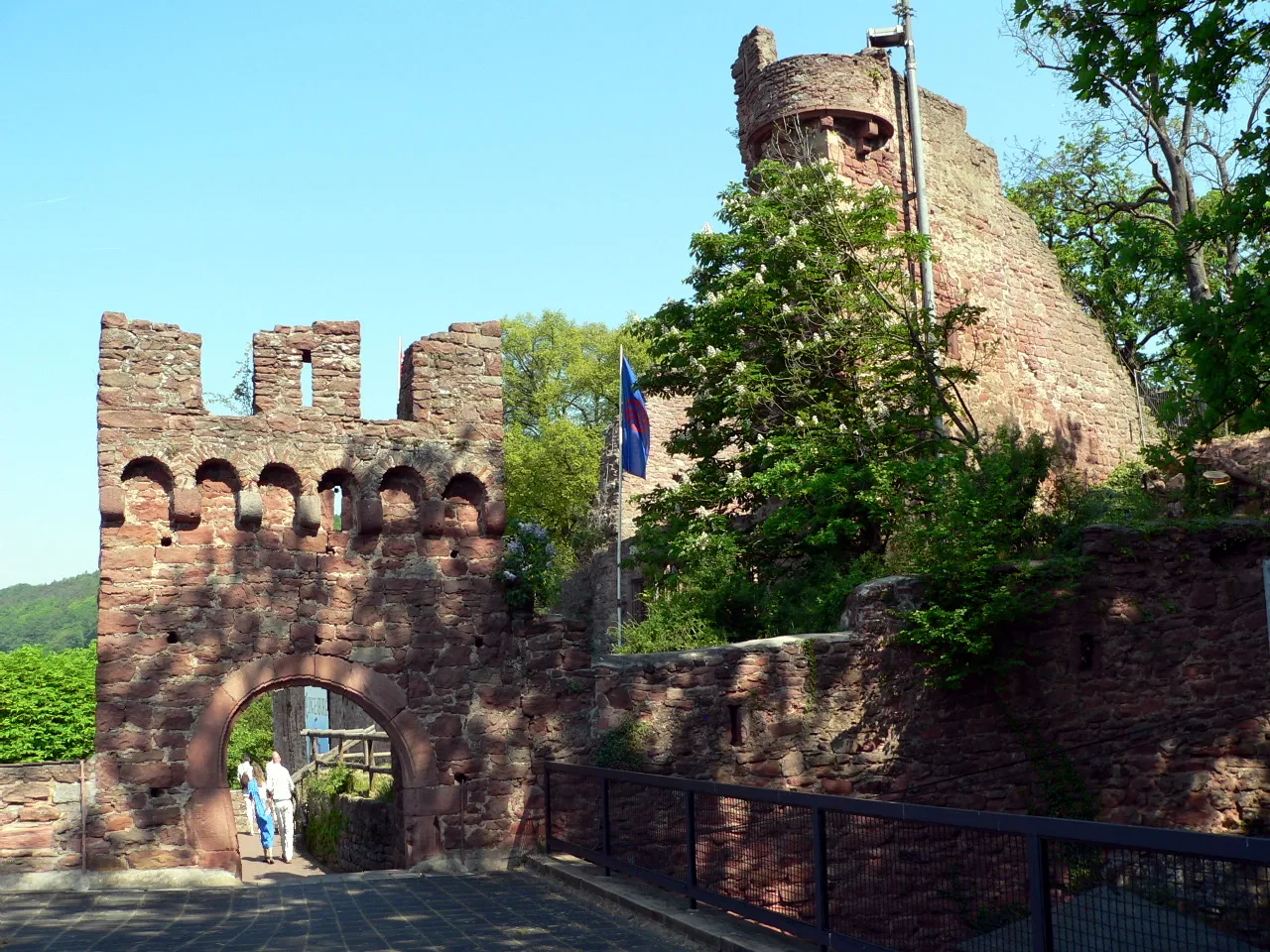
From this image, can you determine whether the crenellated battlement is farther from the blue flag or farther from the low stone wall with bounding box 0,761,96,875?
the blue flag

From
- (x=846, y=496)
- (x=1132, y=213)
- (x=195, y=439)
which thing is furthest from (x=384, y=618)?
(x=1132, y=213)

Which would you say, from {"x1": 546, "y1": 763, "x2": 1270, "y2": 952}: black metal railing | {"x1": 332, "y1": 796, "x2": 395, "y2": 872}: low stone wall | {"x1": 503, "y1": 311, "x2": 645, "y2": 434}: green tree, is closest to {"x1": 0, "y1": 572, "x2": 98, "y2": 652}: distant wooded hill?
{"x1": 503, "y1": 311, "x2": 645, "y2": 434}: green tree

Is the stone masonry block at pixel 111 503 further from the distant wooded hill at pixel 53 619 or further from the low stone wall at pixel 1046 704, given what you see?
the distant wooded hill at pixel 53 619

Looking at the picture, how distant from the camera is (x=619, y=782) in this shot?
11.6 meters

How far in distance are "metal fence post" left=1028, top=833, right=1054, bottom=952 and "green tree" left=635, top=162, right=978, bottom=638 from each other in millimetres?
9272

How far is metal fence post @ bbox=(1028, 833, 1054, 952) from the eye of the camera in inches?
245

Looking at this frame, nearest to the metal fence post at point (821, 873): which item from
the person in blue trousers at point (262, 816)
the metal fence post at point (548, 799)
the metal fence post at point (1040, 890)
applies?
the metal fence post at point (1040, 890)

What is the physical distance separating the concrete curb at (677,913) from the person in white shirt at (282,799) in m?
8.19

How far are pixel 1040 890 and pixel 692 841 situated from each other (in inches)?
147

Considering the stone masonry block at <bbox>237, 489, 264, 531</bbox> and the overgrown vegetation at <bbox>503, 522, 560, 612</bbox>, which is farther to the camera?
the overgrown vegetation at <bbox>503, 522, 560, 612</bbox>

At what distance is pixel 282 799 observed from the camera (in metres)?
19.8

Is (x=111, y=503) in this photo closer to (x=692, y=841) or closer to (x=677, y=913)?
(x=692, y=841)

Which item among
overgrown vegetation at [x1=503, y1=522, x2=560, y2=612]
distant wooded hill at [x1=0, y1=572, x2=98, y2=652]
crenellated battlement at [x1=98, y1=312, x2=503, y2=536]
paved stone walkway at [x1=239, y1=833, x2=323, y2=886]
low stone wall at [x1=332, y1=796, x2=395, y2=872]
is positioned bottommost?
paved stone walkway at [x1=239, y1=833, x2=323, y2=886]

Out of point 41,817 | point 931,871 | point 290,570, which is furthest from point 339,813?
point 931,871
